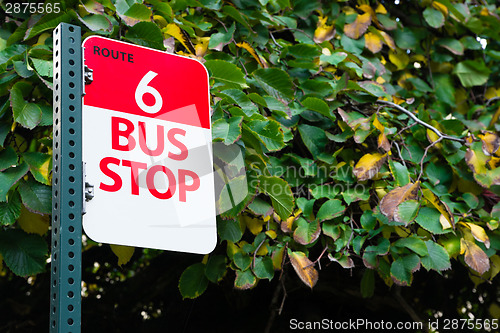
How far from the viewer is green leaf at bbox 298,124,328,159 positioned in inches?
88.6

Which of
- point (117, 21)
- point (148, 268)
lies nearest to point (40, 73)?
point (117, 21)

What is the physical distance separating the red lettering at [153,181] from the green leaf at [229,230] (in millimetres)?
683

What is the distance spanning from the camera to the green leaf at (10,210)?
157 cm

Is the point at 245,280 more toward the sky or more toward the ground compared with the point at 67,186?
more toward the ground

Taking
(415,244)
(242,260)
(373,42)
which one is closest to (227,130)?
(242,260)

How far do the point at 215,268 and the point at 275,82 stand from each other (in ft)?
2.31

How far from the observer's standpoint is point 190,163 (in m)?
1.27

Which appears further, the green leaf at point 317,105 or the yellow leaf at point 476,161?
the yellow leaf at point 476,161

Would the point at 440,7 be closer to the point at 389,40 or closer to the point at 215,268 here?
the point at 389,40

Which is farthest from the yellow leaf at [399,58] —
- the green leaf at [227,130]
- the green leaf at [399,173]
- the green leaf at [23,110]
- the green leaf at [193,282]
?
the green leaf at [23,110]

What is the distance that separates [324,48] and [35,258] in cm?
143

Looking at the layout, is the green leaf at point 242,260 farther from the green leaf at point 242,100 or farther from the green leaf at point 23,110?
the green leaf at point 23,110

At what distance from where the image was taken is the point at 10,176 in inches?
63.9

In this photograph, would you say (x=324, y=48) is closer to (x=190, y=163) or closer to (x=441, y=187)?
(x=441, y=187)
